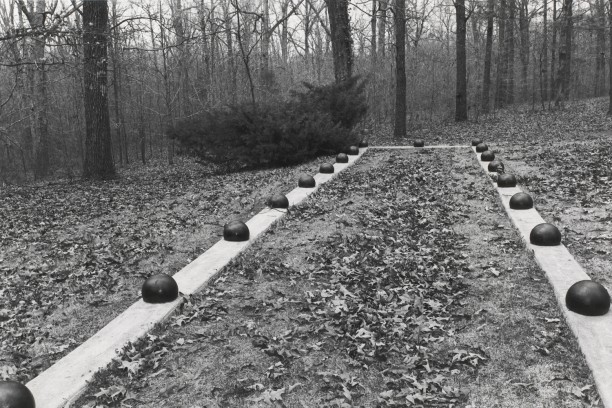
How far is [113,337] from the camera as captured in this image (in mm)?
4086

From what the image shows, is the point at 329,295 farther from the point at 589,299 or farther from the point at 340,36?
the point at 340,36

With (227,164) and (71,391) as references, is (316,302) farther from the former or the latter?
(227,164)

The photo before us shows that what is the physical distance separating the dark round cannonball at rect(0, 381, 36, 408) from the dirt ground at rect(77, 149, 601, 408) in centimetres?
33

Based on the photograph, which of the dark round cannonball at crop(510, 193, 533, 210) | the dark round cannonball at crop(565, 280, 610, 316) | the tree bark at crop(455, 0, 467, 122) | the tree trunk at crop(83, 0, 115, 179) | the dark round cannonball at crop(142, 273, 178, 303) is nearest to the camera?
the dark round cannonball at crop(565, 280, 610, 316)

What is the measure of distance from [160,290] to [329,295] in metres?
1.50

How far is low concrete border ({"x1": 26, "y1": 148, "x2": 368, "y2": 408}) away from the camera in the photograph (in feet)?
11.0

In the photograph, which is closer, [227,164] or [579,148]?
[579,148]

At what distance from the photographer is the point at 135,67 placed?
71.8ft

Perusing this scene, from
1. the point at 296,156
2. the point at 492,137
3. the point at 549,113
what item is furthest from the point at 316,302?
the point at 549,113

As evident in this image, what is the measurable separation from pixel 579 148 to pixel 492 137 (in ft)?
19.4

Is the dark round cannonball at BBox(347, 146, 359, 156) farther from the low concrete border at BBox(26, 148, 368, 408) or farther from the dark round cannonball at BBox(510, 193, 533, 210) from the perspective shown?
the low concrete border at BBox(26, 148, 368, 408)

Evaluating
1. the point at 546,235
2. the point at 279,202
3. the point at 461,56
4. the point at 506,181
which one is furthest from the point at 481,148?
the point at 461,56

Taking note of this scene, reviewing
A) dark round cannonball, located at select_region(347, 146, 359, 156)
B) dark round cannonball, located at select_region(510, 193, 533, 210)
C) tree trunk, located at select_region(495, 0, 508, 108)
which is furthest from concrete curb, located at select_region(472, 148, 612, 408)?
tree trunk, located at select_region(495, 0, 508, 108)

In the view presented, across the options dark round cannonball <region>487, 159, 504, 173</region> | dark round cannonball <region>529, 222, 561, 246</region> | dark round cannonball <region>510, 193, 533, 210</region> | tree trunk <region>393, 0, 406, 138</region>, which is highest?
tree trunk <region>393, 0, 406, 138</region>
